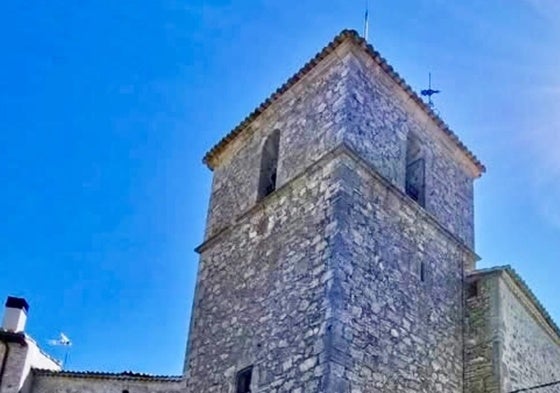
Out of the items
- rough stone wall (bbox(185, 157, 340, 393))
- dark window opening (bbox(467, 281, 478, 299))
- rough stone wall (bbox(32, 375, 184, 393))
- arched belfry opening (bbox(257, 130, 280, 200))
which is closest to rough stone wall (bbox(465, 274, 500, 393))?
dark window opening (bbox(467, 281, 478, 299))

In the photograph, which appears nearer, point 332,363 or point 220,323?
point 332,363

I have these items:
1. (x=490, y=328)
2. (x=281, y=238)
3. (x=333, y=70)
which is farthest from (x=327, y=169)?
(x=490, y=328)

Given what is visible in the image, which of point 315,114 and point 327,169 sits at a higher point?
point 315,114

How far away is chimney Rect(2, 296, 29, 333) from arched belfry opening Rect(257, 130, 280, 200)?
805cm

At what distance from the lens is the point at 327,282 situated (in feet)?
30.0

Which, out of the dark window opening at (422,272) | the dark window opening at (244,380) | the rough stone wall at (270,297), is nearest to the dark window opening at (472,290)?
the dark window opening at (422,272)

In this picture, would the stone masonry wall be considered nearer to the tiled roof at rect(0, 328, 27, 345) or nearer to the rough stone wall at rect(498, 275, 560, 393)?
the tiled roof at rect(0, 328, 27, 345)

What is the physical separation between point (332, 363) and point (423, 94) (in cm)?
633

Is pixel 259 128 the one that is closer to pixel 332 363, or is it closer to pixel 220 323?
pixel 220 323

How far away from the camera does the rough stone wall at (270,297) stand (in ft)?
29.9

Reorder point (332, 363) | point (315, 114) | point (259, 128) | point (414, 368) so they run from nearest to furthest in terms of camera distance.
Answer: point (332, 363), point (414, 368), point (315, 114), point (259, 128)

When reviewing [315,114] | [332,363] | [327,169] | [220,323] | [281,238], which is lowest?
[332,363]

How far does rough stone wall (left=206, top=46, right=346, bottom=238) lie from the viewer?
10820mm

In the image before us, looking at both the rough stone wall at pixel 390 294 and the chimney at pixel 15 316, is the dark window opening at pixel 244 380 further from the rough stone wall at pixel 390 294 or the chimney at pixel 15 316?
the chimney at pixel 15 316
